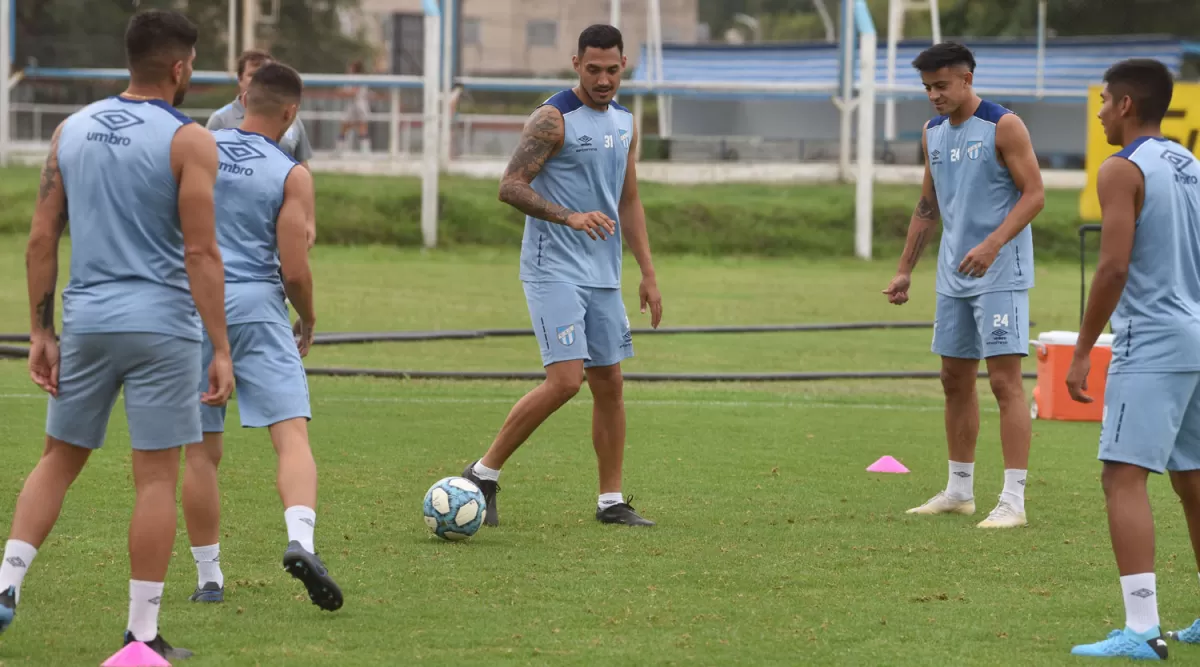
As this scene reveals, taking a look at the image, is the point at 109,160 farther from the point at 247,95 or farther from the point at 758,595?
the point at 758,595

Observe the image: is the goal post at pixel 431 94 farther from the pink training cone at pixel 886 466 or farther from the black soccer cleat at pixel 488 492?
the black soccer cleat at pixel 488 492

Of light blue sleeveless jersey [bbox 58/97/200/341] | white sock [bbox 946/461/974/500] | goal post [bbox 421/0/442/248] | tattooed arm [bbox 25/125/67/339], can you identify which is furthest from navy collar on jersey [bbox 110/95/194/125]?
goal post [bbox 421/0/442/248]

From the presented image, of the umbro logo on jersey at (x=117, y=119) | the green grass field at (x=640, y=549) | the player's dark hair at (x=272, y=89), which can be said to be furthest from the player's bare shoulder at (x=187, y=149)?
the green grass field at (x=640, y=549)

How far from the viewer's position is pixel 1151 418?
5566 mm

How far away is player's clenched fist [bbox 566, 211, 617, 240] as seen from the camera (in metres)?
7.71

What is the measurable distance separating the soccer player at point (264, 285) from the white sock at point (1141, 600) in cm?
295

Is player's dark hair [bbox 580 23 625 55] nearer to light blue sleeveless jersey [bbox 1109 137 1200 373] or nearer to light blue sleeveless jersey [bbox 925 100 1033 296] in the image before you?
light blue sleeveless jersey [bbox 925 100 1033 296]

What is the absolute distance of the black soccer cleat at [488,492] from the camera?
Result: 26.3ft

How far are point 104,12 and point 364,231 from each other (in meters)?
14.8

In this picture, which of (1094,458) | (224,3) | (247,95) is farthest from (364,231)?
(247,95)

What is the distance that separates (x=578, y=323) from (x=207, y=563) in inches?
97.6

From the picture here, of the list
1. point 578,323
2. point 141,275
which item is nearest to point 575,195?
point 578,323

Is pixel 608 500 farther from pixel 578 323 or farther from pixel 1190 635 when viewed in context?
pixel 1190 635

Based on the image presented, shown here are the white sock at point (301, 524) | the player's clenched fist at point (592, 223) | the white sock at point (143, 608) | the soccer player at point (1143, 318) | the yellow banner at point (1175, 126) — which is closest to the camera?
the white sock at point (143, 608)
